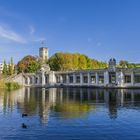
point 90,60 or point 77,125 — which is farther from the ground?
point 90,60

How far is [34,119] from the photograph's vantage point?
116ft

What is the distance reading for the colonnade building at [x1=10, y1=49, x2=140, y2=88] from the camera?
386 ft

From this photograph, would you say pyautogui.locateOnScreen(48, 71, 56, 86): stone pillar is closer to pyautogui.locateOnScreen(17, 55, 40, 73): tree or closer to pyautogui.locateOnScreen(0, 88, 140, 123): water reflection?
pyautogui.locateOnScreen(17, 55, 40, 73): tree

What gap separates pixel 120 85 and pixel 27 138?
94.1 meters

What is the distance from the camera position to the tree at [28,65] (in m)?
181

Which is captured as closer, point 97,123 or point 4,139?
point 4,139

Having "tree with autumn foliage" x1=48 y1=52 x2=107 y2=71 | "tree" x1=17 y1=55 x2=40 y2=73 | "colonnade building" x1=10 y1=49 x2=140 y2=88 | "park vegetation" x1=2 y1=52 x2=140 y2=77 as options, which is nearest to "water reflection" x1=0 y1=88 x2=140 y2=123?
"colonnade building" x1=10 y1=49 x2=140 y2=88

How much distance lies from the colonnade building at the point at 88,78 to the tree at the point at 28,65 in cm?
687

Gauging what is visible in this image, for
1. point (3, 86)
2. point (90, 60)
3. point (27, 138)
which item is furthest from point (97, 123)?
point (90, 60)

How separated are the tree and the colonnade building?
6.87m

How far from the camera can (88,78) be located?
138 meters

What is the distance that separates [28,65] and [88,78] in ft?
198

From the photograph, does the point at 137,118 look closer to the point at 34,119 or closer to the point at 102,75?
the point at 34,119

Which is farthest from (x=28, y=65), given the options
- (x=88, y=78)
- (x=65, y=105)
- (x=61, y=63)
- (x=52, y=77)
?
(x=65, y=105)
